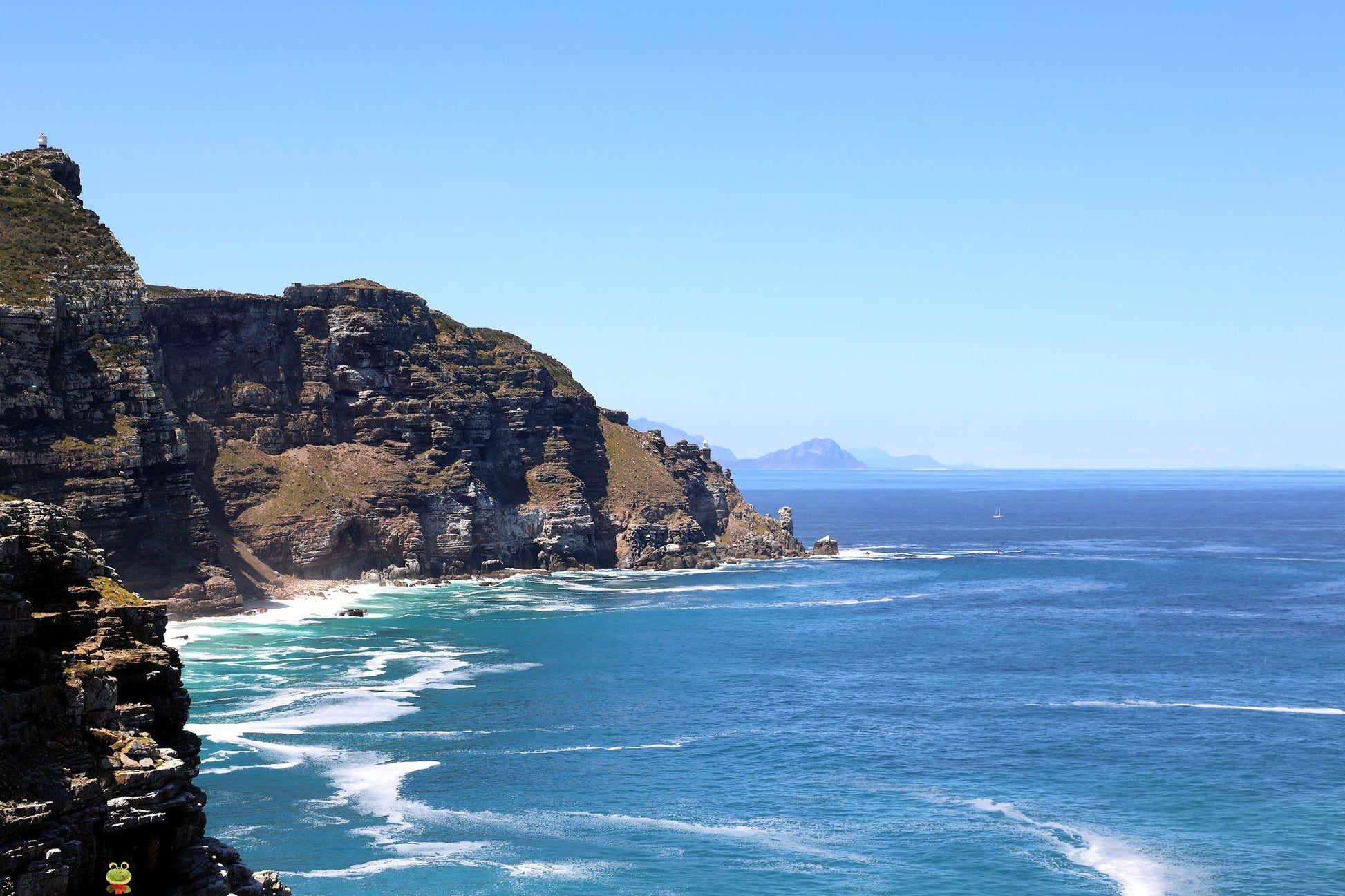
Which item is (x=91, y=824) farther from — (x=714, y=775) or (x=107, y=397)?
(x=107, y=397)

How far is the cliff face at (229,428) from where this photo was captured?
126 metres

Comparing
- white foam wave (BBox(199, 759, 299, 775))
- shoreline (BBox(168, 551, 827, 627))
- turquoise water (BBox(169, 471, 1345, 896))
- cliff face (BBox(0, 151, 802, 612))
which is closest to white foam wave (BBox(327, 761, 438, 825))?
turquoise water (BBox(169, 471, 1345, 896))

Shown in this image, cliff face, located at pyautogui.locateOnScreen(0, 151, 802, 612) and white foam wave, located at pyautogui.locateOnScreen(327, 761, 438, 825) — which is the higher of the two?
cliff face, located at pyautogui.locateOnScreen(0, 151, 802, 612)

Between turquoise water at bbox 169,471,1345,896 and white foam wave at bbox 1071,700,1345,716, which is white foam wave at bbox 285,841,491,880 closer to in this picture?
turquoise water at bbox 169,471,1345,896

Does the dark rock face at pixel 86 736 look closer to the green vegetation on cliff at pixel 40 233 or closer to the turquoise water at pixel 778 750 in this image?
the turquoise water at pixel 778 750

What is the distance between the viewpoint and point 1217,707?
97750 millimetres

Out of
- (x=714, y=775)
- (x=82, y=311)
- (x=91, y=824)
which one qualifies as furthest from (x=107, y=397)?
(x=91, y=824)

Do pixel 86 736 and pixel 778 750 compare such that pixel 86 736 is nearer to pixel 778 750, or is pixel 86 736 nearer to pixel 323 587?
pixel 778 750

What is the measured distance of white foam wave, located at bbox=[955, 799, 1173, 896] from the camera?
5912 centimetres

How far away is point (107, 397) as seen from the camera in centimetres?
13162

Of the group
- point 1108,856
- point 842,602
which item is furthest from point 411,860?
point 842,602

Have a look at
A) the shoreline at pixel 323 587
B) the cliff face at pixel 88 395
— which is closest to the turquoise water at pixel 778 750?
the shoreline at pixel 323 587

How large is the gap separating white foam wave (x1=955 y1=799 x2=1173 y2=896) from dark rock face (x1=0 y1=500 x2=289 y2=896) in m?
44.1

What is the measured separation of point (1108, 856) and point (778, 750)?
26344mm
